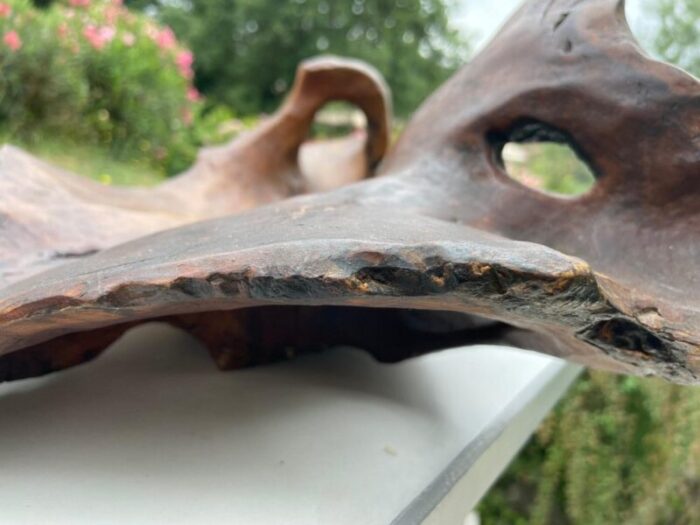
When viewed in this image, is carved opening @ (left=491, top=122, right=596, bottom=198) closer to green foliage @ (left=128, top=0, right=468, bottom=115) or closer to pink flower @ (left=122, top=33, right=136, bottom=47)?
pink flower @ (left=122, top=33, right=136, bottom=47)

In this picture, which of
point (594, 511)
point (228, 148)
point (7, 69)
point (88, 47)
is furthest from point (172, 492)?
point (88, 47)

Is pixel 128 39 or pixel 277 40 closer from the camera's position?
pixel 128 39

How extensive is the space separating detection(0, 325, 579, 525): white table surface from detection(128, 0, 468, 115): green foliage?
265 inches

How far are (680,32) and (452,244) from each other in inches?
261

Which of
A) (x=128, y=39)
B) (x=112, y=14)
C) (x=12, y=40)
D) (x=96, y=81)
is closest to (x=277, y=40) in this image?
(x=112, y=14)

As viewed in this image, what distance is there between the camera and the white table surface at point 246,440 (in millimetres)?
614

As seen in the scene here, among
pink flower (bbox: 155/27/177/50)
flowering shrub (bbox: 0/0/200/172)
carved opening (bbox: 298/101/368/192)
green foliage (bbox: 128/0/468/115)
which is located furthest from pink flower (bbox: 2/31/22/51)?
green foliage (bbox: 128/0/468/115)

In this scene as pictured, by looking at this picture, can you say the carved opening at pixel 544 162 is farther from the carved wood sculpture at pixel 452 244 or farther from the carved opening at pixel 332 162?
the carved opening at pixel 332 162

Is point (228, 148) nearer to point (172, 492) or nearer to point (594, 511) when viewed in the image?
point (172, 492)

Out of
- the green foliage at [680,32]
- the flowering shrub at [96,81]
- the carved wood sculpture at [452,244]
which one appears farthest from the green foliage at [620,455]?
the green foliage at [680,32]

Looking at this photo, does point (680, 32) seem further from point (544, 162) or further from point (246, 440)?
point (246, 440)

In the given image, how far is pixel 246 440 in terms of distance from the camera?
2.36 feet

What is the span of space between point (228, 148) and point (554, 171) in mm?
3792

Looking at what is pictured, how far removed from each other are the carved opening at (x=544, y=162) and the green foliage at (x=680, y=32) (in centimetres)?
149
